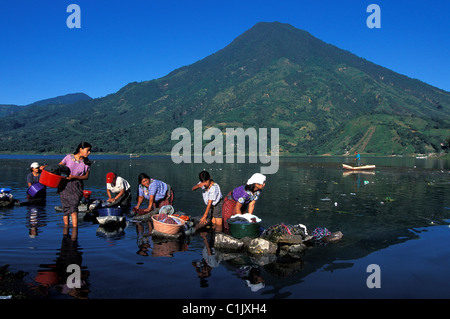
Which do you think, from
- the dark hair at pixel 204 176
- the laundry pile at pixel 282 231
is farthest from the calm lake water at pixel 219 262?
the dark hair at pixel 204 176

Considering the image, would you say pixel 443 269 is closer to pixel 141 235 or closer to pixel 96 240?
pixel 141 235

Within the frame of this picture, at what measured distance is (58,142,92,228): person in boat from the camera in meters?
10.5

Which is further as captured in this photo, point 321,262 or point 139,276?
point 321,262

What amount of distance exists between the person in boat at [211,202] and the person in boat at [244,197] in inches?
19.4

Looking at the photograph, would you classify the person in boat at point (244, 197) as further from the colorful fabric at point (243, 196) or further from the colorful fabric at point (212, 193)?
the colorful fabric at point (212, 193)

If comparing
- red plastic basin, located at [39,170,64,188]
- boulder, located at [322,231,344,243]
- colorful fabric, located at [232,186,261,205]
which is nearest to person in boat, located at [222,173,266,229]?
colorful fabric, located at [232,186,261,205]

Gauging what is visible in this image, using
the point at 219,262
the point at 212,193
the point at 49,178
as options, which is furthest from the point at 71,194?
the point at 219,262

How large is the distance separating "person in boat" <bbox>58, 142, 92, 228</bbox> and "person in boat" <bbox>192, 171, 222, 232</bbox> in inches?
152

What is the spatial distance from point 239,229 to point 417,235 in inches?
273

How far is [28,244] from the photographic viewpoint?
10609 mm

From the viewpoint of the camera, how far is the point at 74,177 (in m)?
10.4

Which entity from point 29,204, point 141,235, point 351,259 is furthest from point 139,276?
point 29,204

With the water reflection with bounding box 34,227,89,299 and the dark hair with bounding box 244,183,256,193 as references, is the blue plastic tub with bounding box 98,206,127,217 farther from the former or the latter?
the dark hair with bounding box 244,183,256,193

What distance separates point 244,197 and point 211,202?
175 centimetres
